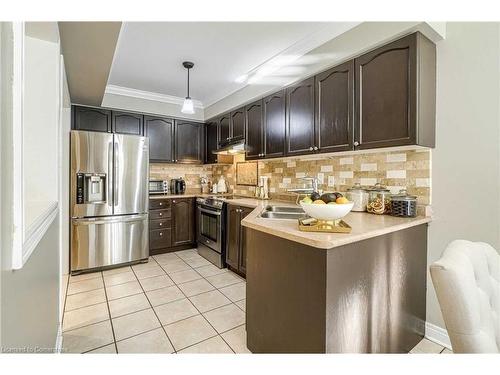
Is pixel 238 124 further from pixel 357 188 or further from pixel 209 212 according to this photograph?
pixel 357 188

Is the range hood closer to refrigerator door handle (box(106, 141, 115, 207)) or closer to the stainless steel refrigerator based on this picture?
the stainless steel refrigerator

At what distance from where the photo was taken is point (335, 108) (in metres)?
2.10

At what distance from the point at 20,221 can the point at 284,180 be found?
281 centimetres

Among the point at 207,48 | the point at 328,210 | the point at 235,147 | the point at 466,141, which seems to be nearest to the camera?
the point at 328,210

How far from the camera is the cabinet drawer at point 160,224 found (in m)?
3.71

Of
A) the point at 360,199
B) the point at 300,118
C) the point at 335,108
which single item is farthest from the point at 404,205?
the point at 300,118

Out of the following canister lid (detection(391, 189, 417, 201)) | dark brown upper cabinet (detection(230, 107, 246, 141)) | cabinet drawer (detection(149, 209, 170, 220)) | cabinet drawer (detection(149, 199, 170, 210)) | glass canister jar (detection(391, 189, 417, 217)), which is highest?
dark brown upper cabinet (detection(230, 107, 246, 141))

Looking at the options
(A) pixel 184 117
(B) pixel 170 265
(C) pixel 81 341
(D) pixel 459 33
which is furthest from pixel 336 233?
(A) pixel 184 117

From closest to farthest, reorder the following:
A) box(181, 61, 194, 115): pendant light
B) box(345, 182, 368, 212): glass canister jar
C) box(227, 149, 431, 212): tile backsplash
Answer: box(227, 149, 431, 212): tile backsplash < box(345, 182, 368, 212): glass canister jar < box(181, 61, 194, 115): pendant light

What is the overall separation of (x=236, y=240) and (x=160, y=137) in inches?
89.7

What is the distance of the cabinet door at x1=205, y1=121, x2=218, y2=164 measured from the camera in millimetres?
4156

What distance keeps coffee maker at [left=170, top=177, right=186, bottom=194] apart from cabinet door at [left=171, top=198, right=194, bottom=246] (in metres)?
0.47

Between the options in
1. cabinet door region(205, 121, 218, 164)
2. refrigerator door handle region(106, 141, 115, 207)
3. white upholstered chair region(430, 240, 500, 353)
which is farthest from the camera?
cabinet door region(205, 121, 218, 164)

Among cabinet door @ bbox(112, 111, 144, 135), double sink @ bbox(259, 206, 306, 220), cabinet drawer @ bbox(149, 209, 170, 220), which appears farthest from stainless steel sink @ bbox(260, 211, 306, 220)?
cabinet door @ bbox(112, 111, 144, 135)
